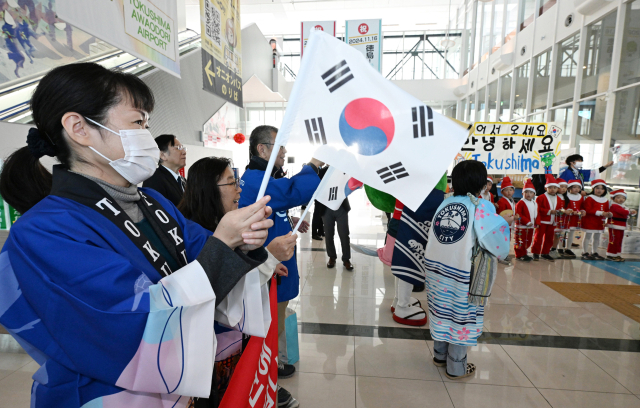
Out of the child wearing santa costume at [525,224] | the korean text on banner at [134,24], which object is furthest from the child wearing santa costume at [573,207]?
the korean text on banner at [134,24]

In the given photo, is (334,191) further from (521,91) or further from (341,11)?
(341,11)

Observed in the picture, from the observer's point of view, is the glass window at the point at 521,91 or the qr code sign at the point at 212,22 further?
the glass window at the point at 521,91

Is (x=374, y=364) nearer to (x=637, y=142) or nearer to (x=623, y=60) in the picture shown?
(x=637, y=142)

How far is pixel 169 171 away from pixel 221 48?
2.77 meters

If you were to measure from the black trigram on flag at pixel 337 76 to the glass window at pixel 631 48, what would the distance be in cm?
711

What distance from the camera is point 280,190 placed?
1.90 meters

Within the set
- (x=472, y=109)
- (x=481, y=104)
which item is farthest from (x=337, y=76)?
(x=472, y=109)

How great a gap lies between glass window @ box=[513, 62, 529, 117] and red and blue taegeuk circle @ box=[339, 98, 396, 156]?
10.7m

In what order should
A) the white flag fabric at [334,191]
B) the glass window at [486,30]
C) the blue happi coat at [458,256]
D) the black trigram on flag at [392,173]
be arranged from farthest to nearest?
the glass window at [486,30]
the blue happi coat at [458,256]
the white flag fabric at [334,191]
the black trigram on flag at [392,173]

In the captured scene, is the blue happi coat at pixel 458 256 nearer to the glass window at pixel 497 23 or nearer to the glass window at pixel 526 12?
the glass window at pixel 526 12

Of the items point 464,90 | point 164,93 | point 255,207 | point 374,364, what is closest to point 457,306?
point 374,364

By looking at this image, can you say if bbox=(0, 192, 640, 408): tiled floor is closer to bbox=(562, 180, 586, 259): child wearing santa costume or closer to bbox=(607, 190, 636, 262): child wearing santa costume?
bbox=(562, 180, 586, 259): child wearing santa costume

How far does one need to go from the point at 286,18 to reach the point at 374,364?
14.9 metres

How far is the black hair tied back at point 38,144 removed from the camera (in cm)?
86
